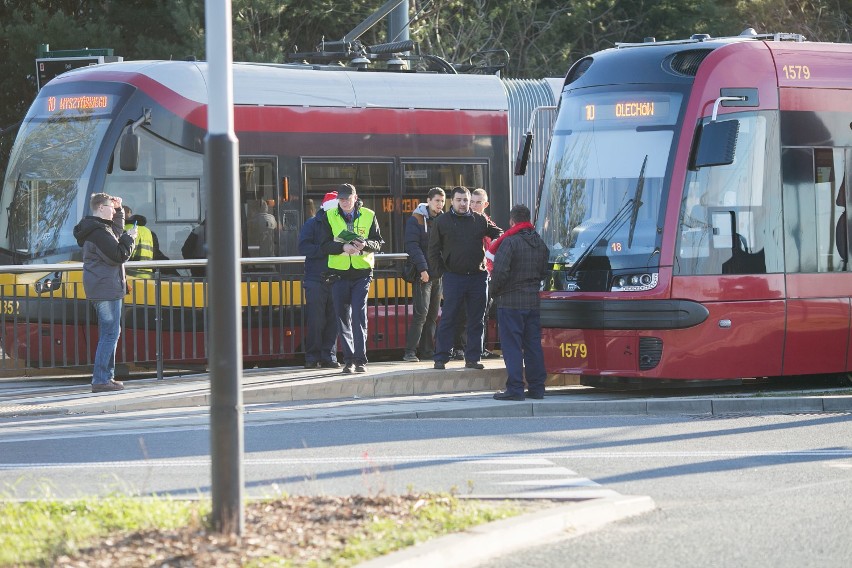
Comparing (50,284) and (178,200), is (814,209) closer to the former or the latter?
(178,200)

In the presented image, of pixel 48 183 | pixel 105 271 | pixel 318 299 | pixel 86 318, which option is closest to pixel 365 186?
pixel 318 299

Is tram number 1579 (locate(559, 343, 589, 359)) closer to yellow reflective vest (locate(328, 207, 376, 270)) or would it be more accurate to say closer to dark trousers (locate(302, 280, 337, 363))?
yellow reflective vest (locate(328, 207, 376, 270))

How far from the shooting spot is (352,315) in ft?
49.5

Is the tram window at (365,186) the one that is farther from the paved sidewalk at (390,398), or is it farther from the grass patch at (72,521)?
the grass patch at (72,521)

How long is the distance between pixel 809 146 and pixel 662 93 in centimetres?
153

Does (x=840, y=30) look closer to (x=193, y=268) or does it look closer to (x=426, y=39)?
(x=426, y=39)

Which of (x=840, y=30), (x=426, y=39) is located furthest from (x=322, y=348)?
(x=840, y=30)

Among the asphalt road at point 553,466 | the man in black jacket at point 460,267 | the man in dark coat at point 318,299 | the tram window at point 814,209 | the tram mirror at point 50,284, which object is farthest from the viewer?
the man in dark coat at point 318,299

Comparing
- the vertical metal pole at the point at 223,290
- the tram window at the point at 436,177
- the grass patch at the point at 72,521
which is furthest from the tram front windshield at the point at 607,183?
the vertical metal pole at the point at 223,290

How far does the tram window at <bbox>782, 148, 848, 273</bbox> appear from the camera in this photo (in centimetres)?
1406

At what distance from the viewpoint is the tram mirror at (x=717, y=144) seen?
44.1ft

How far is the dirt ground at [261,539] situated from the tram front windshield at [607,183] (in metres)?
6.35

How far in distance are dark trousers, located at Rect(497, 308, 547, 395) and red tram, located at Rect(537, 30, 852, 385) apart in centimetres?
42

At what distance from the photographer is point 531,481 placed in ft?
30.1
